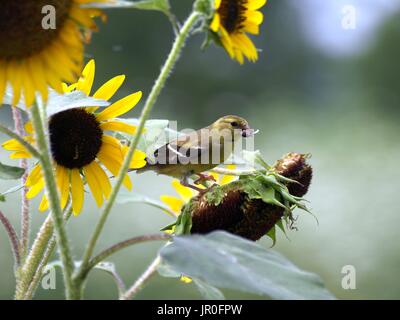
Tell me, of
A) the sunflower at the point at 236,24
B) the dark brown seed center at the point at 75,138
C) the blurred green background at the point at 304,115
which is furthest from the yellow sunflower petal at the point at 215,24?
the blurred green background at the point at 304,115

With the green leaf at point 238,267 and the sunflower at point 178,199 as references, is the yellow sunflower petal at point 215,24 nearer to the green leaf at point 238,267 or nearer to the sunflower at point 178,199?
the green leaf at point 238,267

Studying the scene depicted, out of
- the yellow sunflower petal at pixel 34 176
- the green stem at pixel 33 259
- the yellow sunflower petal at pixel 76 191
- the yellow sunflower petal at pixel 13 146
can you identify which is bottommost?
the green stem at pixel 33 259

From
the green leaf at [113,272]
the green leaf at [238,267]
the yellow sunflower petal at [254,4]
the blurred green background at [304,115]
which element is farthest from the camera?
the blurred green background at [304,115]

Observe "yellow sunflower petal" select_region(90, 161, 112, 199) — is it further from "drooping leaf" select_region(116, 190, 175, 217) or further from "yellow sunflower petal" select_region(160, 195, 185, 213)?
"yellow sunflower petal" select_region(160, 195, 185, 213)

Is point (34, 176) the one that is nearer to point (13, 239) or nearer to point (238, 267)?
point (13, 239)

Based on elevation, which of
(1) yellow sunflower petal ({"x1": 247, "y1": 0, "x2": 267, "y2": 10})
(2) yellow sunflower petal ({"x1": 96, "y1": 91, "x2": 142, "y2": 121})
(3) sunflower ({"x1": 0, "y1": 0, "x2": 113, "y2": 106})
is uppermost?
(1) yellow sunflower petal ({"x1": 247, "y1": 0, "x2": 267, "y2": 10})

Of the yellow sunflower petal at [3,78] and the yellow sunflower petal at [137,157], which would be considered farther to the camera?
the yellow sunflower petal at [137,157]

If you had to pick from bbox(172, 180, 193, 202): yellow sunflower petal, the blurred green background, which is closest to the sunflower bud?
bbox(172, 180, 193, 202): yellow sunflower petal

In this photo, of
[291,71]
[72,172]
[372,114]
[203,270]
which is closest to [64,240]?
[203,270]

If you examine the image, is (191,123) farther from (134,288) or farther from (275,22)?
(134,288)
